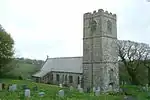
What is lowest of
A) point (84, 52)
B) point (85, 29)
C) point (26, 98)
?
point (26, 98)

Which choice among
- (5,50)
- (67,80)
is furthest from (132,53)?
(5,50)

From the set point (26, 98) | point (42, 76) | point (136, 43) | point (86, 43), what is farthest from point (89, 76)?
point (26, 98)

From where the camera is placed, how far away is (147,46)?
41.6 metres

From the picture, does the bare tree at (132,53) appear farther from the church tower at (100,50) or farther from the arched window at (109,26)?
the arched window at (109,26)

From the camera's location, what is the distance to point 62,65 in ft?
160

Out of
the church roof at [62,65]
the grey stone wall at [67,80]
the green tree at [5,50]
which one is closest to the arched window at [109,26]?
the church roof at [62,65]

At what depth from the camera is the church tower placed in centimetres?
3828

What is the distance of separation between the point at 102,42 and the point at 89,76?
5.96 metres

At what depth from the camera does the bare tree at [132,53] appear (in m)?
40.8

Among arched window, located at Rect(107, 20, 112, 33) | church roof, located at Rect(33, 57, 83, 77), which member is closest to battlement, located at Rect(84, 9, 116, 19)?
arched window, located at Rect(107, 20, 112, 33)

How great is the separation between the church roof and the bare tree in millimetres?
7737

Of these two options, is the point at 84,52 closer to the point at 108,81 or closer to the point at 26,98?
the point at 108,81

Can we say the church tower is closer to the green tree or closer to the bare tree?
the bare tree

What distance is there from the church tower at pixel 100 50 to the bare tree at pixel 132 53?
140 centimetres
